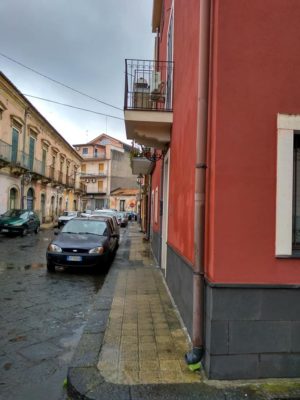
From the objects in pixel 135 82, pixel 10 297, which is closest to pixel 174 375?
pixel 10 297

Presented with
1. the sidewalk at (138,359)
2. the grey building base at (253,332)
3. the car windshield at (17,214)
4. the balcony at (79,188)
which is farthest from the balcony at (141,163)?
the balcony at (79,188)

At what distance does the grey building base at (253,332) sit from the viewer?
128 inches

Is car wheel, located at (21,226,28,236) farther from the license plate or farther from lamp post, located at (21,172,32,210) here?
the license plate

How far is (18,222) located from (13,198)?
5839 mm

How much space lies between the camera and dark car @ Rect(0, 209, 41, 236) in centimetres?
1962

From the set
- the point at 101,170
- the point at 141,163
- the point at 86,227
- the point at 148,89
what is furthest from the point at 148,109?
the point at 101,170

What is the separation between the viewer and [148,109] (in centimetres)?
652

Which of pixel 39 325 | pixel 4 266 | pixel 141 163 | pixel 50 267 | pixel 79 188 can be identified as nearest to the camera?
pixel 39 325

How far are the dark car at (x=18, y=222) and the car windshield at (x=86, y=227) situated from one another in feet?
34.1

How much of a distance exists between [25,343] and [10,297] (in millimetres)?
2423

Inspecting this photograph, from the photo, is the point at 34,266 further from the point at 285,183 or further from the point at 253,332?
the point at 285,183

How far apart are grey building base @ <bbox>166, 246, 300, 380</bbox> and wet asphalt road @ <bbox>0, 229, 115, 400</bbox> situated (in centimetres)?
148

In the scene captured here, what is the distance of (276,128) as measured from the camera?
336 cm

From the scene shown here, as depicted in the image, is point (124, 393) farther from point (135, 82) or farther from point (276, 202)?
point (135, 82)
